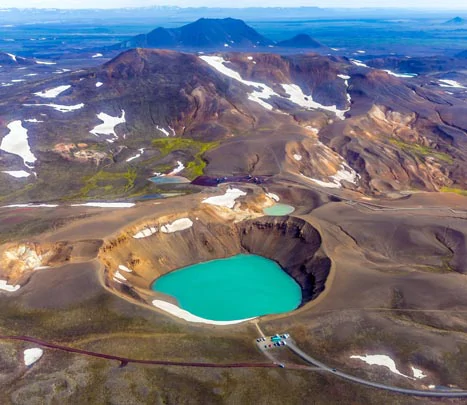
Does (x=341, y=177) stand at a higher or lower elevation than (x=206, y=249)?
lower

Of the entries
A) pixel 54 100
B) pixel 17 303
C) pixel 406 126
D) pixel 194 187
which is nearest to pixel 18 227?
pixel 17 303

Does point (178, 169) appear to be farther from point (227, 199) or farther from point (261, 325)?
point (261, 325)

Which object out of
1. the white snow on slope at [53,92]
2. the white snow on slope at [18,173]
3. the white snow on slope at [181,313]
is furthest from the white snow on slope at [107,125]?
the white snow on slope at [181,313]

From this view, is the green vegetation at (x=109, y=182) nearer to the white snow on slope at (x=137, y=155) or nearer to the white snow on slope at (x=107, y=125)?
the white snow on slope at (x=137, y=155)

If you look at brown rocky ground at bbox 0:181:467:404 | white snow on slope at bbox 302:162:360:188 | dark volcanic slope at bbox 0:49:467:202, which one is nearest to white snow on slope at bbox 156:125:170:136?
dark volcanic slope at bbox 0:49:467:202

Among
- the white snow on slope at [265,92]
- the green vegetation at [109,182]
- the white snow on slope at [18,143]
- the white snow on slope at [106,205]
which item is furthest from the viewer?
the white snow on slope at [265,92]

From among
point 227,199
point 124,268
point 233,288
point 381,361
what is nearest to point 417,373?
point 381,361

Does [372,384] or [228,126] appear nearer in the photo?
[372,384]
